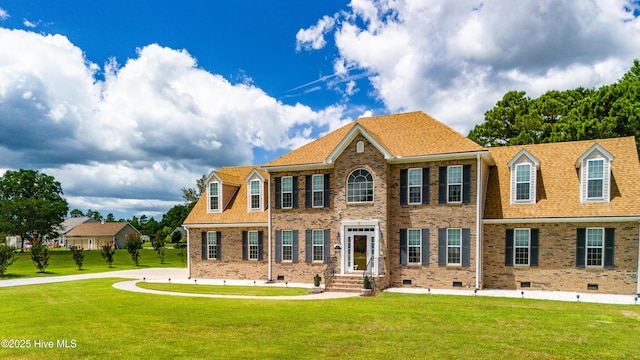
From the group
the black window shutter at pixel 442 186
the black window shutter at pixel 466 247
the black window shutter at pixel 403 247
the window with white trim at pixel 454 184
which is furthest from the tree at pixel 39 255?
the black window shutter at pixel 466 247

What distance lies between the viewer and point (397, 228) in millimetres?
21922

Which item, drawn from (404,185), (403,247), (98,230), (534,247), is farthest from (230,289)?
(98,230)

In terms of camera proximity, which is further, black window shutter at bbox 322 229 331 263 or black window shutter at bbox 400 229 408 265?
black window shutter at bbox 322 229 331 263

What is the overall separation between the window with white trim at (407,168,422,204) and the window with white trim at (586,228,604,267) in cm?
772

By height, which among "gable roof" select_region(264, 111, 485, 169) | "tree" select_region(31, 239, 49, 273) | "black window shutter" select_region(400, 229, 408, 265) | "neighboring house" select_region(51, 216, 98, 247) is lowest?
"neighboring house" select_region(51, 216, 98, 247)

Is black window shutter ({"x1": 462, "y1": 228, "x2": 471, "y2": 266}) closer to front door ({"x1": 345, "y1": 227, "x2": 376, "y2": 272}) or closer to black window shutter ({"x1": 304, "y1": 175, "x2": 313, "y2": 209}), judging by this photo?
front door ({"x1": 345, "y1": 227, "x2": 376, "y2": 272})

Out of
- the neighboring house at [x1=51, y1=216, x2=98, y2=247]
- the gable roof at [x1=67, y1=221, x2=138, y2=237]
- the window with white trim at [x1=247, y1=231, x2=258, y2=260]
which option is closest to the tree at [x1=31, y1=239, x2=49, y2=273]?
the window with white trim at [x1=247, y1=231, x2=258, y2=260]

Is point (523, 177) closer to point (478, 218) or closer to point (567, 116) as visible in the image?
point (478, 218)

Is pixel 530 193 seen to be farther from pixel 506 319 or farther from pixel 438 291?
pixel 506 319

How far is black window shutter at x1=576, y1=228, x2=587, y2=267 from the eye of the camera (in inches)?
757

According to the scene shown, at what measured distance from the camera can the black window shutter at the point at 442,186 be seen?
21.1 meters

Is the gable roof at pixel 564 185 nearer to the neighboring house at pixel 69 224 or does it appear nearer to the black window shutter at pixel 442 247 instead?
the black window shutter at pixel 442 247

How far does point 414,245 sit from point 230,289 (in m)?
9.75

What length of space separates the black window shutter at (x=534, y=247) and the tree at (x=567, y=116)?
1287 centimetres
